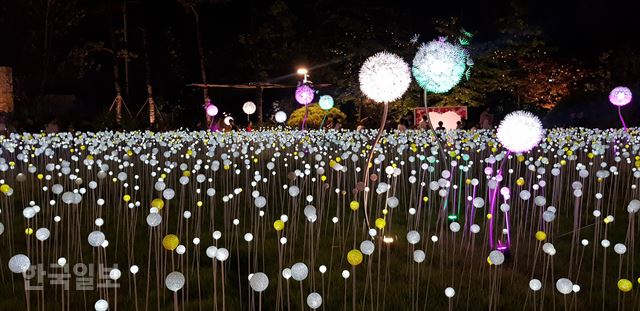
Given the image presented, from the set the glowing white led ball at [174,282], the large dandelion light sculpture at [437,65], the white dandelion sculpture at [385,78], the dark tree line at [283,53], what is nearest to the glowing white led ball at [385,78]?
the white dandelion sculpture at [385,78]

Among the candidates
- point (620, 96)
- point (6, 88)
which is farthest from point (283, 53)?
point (620, 96)

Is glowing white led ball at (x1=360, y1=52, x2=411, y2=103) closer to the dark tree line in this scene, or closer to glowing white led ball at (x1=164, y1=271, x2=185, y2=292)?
glowing white led ball at (x1=164, y1=271, x2=185, y2=292)

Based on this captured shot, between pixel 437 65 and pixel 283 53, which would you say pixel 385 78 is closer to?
pixel 437 65

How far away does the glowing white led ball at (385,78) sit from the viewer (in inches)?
246

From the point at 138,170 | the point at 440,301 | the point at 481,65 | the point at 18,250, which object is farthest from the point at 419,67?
the point at 481,65

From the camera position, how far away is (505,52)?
3209 cm

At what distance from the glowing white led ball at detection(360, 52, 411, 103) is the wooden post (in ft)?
75.5

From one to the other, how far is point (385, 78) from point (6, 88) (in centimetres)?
2348

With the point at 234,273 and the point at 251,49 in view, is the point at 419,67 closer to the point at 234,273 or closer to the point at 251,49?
the point at 234,273

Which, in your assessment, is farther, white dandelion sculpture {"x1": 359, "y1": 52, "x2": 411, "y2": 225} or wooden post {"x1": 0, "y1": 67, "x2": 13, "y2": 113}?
wooden post {"x1": 0, "y1": 67, "x2": 13, "y2": 113}

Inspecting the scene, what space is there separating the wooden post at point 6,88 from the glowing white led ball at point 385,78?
2301cm

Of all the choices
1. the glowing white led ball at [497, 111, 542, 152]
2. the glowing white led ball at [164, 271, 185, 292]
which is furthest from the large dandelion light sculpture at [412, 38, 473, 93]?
the glowing white led ball at [164, 271, 185, 292]

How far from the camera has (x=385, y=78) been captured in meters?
6.25

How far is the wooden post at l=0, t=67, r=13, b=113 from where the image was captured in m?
25.0
